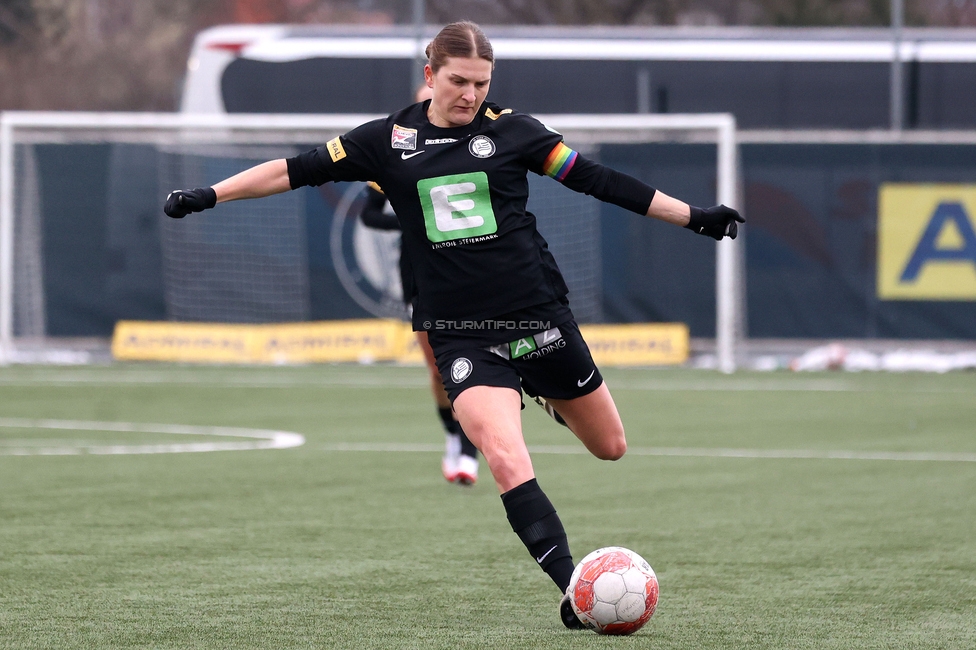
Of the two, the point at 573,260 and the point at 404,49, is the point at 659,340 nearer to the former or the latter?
the point at 573,260

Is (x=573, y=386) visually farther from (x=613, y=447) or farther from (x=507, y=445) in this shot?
(x=507, y=445)

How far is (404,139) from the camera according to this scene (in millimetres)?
5379

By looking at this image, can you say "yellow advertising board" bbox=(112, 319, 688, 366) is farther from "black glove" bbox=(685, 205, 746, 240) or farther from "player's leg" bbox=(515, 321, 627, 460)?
"black glove" bbox=(685, 205, 746, 240)

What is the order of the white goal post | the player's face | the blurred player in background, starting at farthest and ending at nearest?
the white goal post
the blurred player in background
the player's face

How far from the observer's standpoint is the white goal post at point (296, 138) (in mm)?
18281

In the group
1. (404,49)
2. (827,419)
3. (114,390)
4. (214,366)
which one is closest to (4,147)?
(214,366)

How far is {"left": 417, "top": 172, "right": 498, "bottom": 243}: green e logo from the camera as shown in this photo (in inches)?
209

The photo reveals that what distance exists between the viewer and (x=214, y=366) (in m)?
18.9

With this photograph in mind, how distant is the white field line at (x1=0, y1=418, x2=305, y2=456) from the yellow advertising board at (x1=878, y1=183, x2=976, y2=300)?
372 inches

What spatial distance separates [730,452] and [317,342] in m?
9.44

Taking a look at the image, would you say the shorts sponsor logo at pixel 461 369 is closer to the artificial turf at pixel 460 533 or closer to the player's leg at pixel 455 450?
the artificial turf at pixel 460 533

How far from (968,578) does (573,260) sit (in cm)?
1344

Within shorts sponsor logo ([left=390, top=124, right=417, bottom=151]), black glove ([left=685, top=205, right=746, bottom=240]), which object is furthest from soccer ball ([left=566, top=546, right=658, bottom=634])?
shorts sponsor logo ([left=390, top=124, right=417, bottom=151])

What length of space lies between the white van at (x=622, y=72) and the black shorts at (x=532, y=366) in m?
17.2
